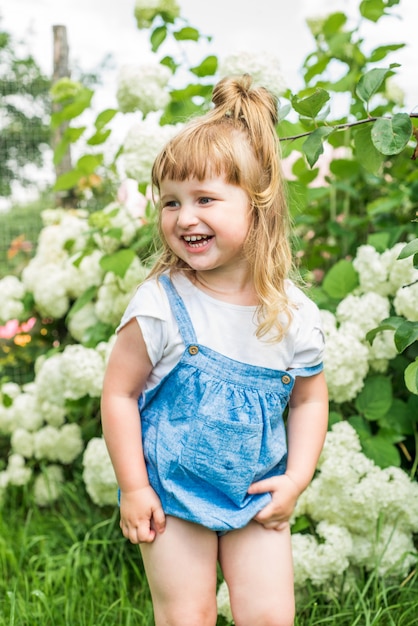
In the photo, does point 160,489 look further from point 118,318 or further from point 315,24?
point 315,24

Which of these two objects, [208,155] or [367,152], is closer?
[208,155]

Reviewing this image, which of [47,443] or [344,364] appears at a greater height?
[344,364]

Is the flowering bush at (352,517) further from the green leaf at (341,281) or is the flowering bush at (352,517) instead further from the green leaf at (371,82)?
the green leaf at (371,82)

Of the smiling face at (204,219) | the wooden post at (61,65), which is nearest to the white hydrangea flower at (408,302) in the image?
the smiling face at (204,219)

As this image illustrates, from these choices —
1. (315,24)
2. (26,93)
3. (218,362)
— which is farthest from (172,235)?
(26,93)

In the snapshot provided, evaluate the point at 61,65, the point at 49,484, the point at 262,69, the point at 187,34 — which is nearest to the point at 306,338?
the point at 262,69

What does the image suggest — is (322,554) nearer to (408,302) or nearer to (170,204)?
(408,302)

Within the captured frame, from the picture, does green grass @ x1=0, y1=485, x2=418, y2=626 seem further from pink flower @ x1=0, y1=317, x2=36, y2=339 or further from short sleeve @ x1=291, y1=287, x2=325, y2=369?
pink flower @ x1=0, y1=317, x2=36, y2=339

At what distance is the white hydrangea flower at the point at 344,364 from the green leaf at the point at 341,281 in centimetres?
24

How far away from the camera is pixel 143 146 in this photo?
7.11 ft

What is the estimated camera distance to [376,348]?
207 cm

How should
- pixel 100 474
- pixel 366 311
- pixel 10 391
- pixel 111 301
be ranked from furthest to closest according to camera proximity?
pixel 10 391 < pixel 111 301 < pixel 100 474 < pixel 366 311

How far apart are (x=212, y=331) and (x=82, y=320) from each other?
130 centimetres

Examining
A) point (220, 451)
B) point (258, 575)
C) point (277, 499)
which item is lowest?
point (258, 575)
